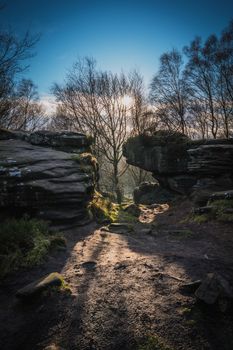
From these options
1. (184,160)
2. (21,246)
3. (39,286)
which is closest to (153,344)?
(39,286)

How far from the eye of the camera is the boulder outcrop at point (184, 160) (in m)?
11.8

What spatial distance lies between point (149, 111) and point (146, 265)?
20.3 metres

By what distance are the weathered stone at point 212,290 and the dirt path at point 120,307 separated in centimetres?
16

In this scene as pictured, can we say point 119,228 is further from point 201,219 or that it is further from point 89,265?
point 89,265

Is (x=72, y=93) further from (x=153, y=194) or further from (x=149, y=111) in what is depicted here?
(x=153, y=194)

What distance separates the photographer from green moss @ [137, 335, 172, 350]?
236 centimetres

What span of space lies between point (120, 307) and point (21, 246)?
115 inches

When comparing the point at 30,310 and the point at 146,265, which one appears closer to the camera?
the point at 30,310

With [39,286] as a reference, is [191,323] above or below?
below

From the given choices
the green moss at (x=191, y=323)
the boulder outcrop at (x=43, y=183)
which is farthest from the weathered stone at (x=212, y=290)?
the boulder outcrop at (x=43, y=183)

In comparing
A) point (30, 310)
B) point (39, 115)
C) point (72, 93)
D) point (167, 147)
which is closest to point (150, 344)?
point (30, 310)

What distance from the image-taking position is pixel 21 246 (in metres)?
4.77

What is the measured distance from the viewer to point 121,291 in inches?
137

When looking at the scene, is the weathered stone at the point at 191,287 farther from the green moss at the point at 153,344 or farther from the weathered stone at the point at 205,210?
the weathered stone at the point at 205,210
